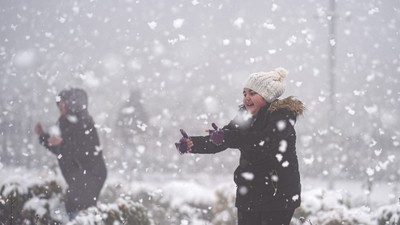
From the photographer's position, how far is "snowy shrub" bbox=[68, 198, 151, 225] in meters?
4.38

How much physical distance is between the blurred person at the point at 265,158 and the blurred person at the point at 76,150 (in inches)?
101

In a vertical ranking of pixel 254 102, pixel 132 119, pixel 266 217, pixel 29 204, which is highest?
pixel 132 119

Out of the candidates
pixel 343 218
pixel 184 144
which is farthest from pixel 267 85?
pixel 343 218

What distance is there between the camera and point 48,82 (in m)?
12.1

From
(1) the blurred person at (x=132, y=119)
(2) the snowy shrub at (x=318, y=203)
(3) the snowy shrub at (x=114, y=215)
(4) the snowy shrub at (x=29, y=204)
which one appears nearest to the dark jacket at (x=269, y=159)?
(3) the snowy shrub at (x=114, y=215)

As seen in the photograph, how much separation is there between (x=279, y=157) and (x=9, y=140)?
40.4ft

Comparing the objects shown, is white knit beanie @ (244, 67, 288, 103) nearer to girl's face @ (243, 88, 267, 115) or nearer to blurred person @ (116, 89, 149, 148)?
girl's face @ (243, 88, 267, 115)

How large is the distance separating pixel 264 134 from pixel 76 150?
9.74ft

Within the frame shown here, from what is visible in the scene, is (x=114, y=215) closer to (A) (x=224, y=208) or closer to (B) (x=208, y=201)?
(A) (x=224, y=208)

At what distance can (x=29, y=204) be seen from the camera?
485cm

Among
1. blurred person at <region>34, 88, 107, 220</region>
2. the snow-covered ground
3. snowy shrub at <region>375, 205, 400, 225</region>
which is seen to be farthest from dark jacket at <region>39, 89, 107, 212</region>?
snowy shrub at <region>375, 205, 400, 225</region>

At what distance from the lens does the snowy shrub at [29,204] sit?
474 cm

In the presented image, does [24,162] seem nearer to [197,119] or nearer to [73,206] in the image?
[197,119]

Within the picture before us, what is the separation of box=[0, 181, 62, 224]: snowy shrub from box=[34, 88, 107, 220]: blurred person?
0.89 ft
